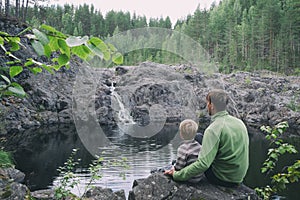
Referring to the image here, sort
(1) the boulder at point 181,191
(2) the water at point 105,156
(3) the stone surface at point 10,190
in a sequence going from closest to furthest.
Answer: (1) the boulder at point 181,191
(3) the stone surface at point 10,190
(2) the water at point 105,156

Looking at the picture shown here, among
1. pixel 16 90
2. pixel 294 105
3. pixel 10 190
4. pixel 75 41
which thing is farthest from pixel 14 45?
pixel 294 105

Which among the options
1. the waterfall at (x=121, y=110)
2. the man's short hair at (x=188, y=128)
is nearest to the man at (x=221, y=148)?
the man's short hair at (x=188, y=128)

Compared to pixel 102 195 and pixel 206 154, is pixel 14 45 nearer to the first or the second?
pixel 206 154

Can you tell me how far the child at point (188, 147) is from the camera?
384 cm

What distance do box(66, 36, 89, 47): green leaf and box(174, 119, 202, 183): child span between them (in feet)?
9.60

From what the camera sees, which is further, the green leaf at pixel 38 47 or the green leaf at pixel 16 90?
the green leaf at pixel 16 90

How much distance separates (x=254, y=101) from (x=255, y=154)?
18882 millimetres

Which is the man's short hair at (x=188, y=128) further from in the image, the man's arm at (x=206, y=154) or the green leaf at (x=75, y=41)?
the green leaf at (x=75, y=41)

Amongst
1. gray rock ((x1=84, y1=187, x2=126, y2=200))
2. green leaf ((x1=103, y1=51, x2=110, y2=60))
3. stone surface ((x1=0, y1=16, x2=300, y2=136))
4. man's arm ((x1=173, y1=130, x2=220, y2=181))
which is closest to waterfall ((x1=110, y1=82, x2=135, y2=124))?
stone surface ((x1=0, y1=16, x2=300, y2=136))

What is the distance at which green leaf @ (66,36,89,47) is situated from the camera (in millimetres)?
993

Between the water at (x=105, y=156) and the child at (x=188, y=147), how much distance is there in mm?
5259

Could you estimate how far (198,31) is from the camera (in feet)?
179

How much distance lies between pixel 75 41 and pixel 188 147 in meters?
3.14

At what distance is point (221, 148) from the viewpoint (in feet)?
11.5
